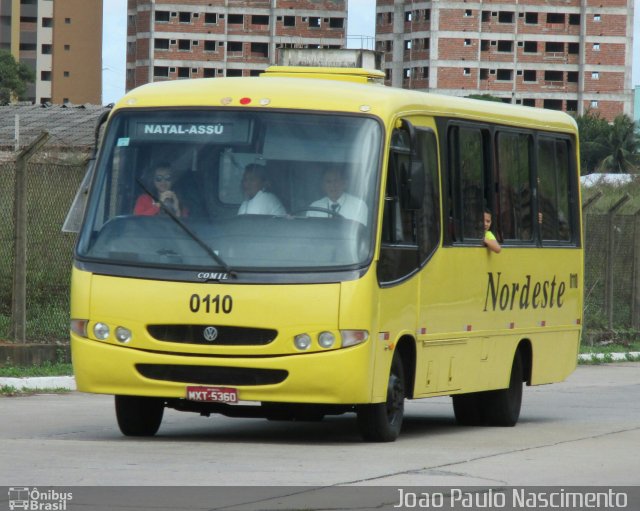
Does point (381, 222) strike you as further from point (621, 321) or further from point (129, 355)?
point (621, 321)

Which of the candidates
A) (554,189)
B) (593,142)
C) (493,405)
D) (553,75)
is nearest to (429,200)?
(493,405)

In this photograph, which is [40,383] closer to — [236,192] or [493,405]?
[493,405]

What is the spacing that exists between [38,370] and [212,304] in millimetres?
6790

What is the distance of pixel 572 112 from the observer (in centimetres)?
16850

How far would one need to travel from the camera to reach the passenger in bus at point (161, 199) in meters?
12.6

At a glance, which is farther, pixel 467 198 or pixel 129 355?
pixel 467 198

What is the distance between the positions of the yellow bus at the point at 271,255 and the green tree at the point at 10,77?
139 metres

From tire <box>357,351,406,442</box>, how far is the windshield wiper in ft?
4.88

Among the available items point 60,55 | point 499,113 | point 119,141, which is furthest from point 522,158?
point 60,55

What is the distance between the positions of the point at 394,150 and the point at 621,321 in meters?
18.6

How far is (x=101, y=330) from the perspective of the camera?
1238 centimetres

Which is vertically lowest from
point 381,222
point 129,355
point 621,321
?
point 621,321

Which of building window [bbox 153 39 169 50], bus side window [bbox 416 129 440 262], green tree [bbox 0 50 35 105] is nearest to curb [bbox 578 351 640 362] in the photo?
bus side window [bbox 416 129 440 262]
